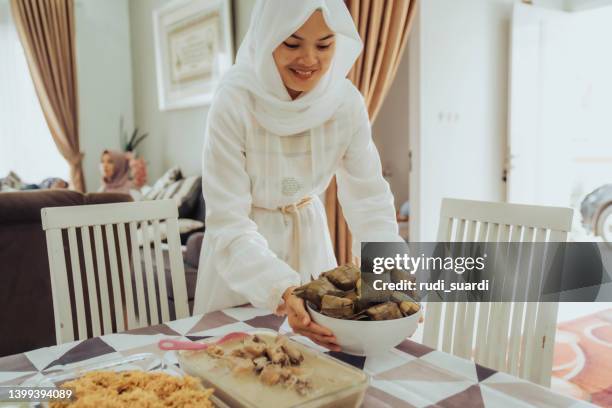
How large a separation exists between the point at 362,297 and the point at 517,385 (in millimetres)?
259

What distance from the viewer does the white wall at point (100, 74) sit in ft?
16.4

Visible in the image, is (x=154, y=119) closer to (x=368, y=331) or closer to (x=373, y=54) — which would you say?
(x=373, y=54)

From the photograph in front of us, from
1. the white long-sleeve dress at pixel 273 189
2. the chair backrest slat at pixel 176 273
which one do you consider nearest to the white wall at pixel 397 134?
the white long-sleeve dress at pixel 273 189

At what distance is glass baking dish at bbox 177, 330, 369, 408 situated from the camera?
23.1 inches

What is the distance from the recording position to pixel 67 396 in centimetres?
58

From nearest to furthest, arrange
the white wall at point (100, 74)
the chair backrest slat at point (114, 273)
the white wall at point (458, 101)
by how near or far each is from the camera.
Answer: the chair backrest slat at point (114, 273) → the white wall at point (458, 101) → the white wall at point (100, 74)

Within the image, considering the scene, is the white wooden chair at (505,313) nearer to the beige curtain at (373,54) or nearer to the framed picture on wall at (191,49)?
the beige curtain at (373,54)

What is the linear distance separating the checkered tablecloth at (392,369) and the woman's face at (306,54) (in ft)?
1.76

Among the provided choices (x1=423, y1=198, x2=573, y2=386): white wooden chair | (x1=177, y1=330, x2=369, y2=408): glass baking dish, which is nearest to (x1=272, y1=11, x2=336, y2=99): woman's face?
(x1=423, y1=198, x2=573, y2=386): white wooden chair

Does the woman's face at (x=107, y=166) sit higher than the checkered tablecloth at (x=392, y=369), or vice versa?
the woman's face at (x=107, y=166)

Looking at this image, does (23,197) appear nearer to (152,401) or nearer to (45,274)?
(45,274)

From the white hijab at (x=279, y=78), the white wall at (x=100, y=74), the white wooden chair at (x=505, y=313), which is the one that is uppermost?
the white wall at (x=100, y=74)

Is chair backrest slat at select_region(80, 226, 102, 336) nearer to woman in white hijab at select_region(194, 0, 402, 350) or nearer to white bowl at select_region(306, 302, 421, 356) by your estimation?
woman in white hijab at select_region(194, 0, 402, 350)

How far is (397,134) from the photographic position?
493 centimetres
